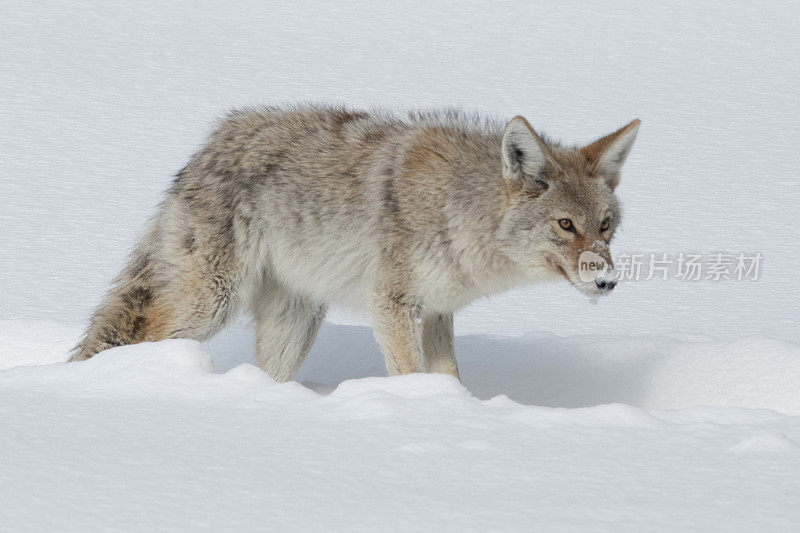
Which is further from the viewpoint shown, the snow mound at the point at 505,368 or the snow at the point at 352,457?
the snow mound at the point at 505,368

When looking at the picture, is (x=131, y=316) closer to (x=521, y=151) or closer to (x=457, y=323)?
(x=521, y=151)

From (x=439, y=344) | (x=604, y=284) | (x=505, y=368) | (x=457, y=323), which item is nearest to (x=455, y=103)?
(x=457, y=323)

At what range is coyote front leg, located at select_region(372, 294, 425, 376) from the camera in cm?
561

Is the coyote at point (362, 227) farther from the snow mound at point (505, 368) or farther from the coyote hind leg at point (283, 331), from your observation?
the snow mound at point (505, 368)

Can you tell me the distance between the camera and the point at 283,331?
21.3 ft

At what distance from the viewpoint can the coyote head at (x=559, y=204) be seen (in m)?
5.27

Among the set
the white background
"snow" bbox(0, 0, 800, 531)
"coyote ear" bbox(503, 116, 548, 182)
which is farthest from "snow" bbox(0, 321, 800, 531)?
the white background

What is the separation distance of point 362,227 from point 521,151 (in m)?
1.01

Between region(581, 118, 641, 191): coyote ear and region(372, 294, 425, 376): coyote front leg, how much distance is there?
1267mm

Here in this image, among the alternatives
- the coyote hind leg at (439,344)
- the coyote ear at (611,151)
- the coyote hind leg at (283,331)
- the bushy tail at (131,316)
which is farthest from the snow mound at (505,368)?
the coyote ear at (611,151)

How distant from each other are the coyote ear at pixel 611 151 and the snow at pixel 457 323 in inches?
48.3

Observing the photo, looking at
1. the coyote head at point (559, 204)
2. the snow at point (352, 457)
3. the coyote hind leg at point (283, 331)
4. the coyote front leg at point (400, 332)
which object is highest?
the coyote head at point (559, 204)

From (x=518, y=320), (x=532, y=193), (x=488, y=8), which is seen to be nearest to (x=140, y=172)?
(x=518, y=320)

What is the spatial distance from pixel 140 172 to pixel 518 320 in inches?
210
